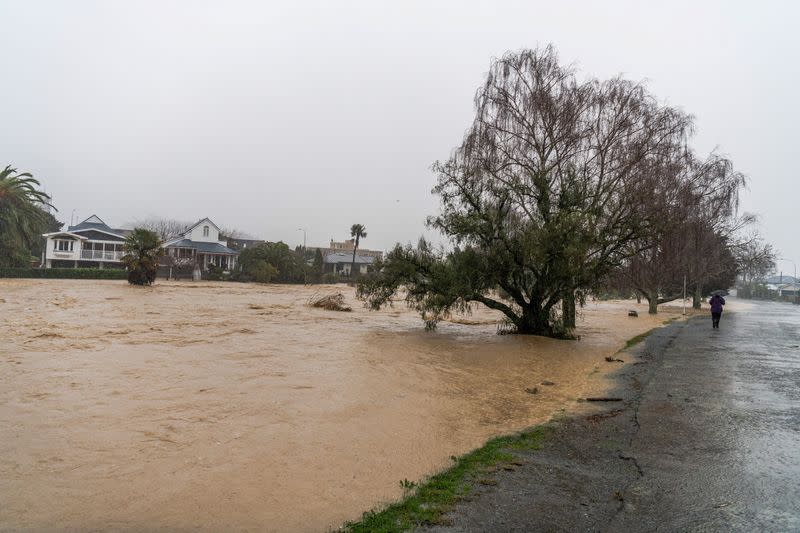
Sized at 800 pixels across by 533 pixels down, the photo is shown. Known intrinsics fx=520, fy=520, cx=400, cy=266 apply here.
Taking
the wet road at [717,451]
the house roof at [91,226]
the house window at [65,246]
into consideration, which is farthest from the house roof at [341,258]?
the wet road at [717,451]

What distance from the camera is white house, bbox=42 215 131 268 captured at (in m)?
54.3

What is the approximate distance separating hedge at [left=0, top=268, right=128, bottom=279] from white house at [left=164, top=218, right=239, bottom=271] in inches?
487

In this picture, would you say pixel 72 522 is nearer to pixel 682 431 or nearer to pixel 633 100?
pixel 682 431

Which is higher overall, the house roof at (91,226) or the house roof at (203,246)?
the house roof at (91,226)

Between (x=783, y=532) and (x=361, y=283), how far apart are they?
16.4m

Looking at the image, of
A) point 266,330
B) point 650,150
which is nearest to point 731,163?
point 650,150

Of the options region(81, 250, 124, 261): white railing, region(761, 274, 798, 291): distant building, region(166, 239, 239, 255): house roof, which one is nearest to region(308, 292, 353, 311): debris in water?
region(166, 239, 239, 255): house roof

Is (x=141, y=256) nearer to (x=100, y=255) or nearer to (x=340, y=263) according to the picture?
(x=100, y=255)

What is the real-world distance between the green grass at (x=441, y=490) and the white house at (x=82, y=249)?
57.6 metres

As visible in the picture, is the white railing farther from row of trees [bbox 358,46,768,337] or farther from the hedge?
row of trees [bbox 358,46,768,337]

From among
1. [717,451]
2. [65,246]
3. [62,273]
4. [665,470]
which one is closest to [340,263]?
[65,246]

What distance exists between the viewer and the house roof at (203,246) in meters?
59.8

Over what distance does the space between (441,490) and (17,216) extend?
164ft

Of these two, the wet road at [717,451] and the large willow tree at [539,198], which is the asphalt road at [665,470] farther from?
the large willow tree at [539,198]
